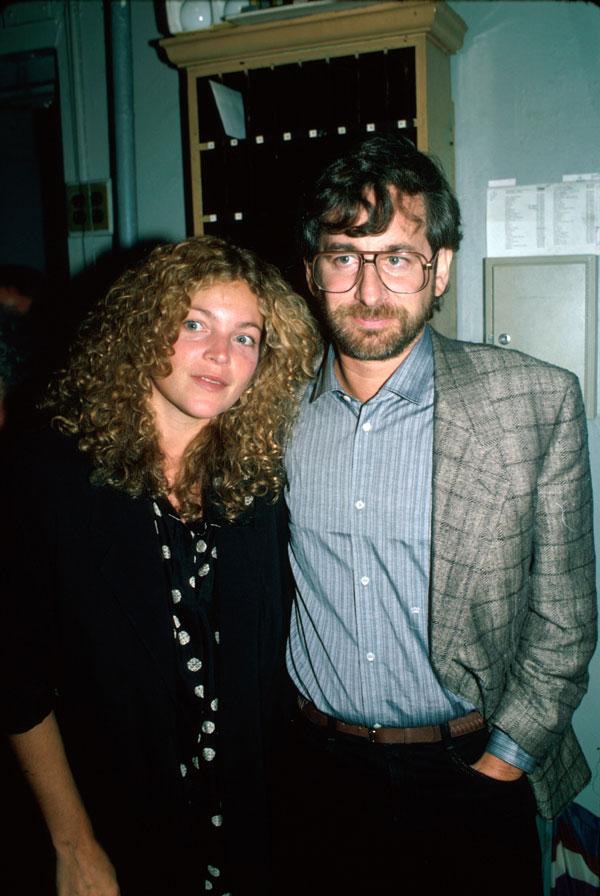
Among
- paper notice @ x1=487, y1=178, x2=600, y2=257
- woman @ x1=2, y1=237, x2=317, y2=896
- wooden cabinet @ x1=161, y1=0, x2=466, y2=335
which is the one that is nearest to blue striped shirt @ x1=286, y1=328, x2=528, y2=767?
woman @ x1=2, y1=237, x2=317, y2=896

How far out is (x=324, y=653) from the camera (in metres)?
1.55

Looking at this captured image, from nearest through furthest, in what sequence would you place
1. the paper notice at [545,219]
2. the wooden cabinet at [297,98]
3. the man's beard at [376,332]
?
the man's beard at [376,332]
the wooden cabinet at [297,98]
the paper notice at [545,219]

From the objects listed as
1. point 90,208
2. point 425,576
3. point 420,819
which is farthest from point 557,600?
point 90,208

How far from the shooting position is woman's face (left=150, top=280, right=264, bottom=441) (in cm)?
145

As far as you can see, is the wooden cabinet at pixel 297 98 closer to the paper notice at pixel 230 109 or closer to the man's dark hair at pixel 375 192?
the paper notice at pixel 230 109

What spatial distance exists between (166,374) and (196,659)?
1.95ft

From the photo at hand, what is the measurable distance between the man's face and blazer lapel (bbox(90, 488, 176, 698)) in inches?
22.7

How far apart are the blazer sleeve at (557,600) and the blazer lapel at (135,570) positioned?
70cm

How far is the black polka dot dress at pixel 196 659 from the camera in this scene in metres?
1.43

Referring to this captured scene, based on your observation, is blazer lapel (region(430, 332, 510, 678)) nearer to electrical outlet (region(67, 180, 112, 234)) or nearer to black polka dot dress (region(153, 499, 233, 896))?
black polka dot dress (region(153, 499, 233, 896))

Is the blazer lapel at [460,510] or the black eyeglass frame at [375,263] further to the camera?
the black eyeglass frame at [375,263]

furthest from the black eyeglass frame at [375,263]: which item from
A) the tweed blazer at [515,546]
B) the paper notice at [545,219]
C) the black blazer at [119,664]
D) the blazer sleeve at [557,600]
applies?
the paper notice at [545,219]

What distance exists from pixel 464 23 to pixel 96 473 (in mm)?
1842

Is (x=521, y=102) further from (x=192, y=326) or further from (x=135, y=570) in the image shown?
→ (x=135, y=570)
